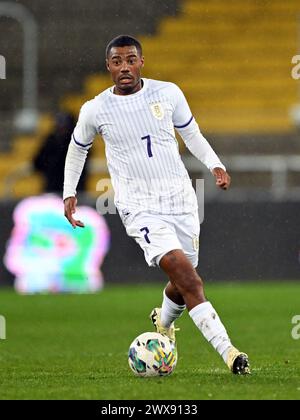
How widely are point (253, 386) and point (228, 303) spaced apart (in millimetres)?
6987

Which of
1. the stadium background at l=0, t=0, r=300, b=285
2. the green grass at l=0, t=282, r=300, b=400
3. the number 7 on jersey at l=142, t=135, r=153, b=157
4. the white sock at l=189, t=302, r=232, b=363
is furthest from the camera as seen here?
the stadium background at l=0, t=0, r=300, b=285

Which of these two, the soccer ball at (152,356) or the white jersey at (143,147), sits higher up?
the white jersey at (143,147)

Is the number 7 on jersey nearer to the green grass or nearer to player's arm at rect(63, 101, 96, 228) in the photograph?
player's arm at rect(63, 101, 96, 228)

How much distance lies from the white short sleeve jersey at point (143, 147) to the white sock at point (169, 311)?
71cm

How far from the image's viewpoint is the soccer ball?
7449 millimetres

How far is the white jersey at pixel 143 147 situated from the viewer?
7.72m

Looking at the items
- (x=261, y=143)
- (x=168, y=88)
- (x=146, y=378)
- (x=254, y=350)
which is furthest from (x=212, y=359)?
(x=261, y=143)

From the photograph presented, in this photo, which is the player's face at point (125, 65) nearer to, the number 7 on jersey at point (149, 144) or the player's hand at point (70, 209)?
the number 7 on jersey at point (149, 144)

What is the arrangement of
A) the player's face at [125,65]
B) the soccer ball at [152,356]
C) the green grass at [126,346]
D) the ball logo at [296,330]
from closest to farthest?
1. the green grass at [126,346]
2. the soccer ball at [152,356]
3. the player's face at [125,65]
4. the ball logo at [296,330]

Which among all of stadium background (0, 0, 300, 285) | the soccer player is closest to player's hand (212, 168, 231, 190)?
the soccer player

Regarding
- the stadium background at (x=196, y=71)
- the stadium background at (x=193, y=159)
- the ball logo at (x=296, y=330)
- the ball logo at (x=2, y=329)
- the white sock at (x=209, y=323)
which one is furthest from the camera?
the stadium background at (x=196, y=71)

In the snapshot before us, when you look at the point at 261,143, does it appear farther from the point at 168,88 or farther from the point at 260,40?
the point at 168,88

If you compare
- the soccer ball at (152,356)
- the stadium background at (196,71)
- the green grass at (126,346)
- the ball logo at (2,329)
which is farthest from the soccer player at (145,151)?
the stadium background at (196,71)

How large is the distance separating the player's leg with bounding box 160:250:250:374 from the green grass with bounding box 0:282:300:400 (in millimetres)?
232
